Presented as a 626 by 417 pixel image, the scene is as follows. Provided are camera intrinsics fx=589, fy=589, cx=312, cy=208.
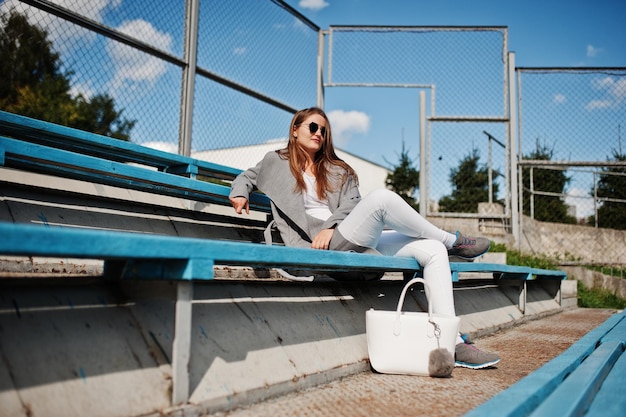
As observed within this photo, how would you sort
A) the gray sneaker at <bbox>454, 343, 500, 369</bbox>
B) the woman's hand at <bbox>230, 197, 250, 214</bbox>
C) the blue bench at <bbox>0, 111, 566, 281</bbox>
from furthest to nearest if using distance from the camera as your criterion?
1. the woman's hand at <bbox>230, 197, 250, 214</bbox>
2. the gray sneaker at <bbox>454, 343, 500, 369</bbox>
3. the blue bench at <bbox>0, 111, 566, 281</bbox>

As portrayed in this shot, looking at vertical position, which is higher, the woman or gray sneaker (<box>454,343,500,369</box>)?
the woman

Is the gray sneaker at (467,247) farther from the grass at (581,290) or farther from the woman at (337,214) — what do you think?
the grass at (581,290)

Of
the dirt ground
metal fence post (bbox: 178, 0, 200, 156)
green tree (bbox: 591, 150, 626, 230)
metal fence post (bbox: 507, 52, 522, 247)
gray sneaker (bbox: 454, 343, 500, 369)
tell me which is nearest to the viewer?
the dirt ground

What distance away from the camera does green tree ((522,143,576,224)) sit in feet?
30.4

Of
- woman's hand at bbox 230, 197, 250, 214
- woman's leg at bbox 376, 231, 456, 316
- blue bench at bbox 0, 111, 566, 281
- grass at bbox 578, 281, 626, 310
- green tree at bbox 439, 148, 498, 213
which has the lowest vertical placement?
grass at bbox 578, 281, 626, 310

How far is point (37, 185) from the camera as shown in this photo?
3043mm

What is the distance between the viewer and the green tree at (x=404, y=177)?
1564 centimetres

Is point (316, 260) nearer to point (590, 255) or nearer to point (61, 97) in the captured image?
point (590, 255)

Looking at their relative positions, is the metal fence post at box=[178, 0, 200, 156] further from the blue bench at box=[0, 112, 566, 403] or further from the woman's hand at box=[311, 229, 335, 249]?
the woman's hand at box=[311, 229, 335, 249]

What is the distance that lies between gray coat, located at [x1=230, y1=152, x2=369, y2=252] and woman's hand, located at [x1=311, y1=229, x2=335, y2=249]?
0.10ft

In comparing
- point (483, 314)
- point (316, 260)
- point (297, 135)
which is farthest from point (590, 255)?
point (316, 260)

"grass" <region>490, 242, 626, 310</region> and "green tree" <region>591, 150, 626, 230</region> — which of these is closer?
"grass" <region>490, 242, 626, 310</region>

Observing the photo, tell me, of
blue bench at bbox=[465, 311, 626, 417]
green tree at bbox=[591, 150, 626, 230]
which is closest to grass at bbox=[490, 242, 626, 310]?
green tree at bbox=[591, 150, 626, 230]

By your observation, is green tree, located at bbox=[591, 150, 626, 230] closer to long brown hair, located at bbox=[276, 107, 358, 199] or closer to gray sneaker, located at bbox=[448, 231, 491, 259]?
gray sneaker, located at bbox=[448, 231, 491, 259]
